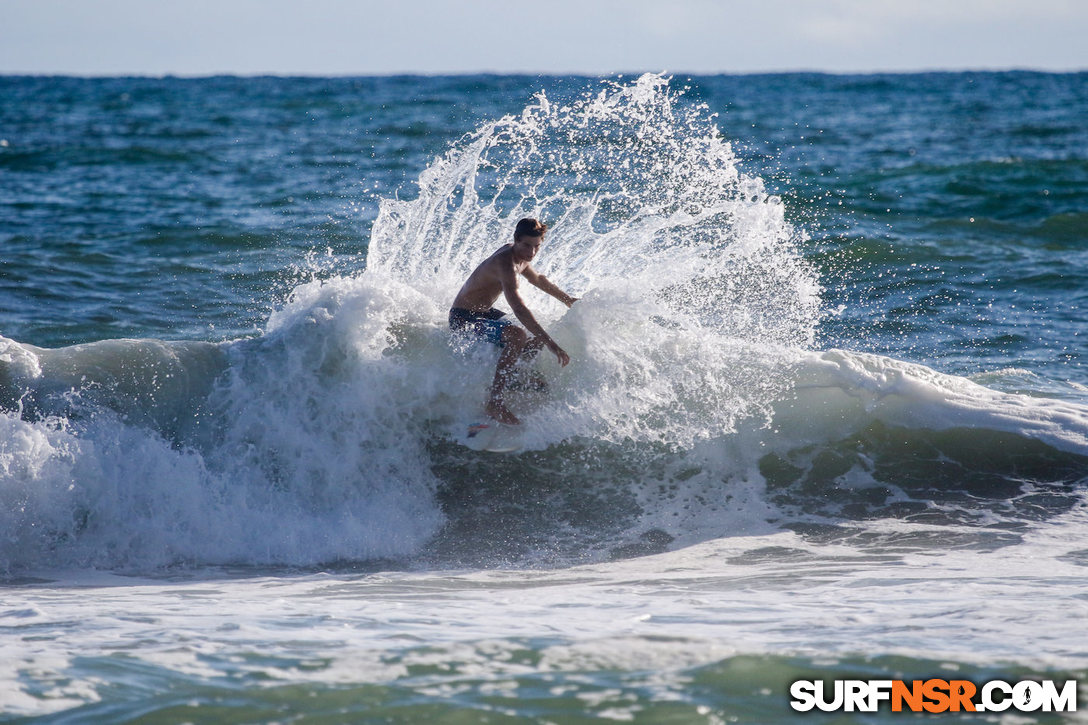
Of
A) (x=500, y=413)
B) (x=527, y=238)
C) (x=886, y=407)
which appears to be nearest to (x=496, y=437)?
(x=500, y=413)

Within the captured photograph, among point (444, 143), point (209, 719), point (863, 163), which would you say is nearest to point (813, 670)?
point (209, 719)

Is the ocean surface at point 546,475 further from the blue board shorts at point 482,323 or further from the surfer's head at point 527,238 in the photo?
the surfer's head at point 527,238

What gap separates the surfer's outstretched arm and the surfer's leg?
0.40m

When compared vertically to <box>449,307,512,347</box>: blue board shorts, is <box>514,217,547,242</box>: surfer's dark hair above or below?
above

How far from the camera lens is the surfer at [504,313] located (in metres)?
7.17

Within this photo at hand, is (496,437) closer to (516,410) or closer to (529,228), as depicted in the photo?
(516,410)

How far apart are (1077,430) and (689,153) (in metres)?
4.49

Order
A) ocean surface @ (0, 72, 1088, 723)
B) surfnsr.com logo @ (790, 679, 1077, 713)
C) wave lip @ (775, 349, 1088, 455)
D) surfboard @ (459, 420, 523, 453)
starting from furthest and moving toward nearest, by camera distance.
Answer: wave lip @ (775, 349, 1088, 455) < surfboard @ (459, 420, 523, 453) < ocean surface @ (0, 72, 1088, 723) < surfnsr.com logo @ (790, 679, 1077, 713)

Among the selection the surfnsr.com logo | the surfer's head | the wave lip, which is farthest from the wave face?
the surfnsr.com logo

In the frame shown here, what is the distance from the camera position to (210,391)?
784 cm

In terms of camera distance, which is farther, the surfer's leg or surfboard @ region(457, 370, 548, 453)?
surfboard @ region(457, 370, 548, 453)

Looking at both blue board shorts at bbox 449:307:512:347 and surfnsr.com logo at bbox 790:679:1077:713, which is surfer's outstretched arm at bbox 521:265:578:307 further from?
surfnsr.com logo at bbox 790:679:1077:713

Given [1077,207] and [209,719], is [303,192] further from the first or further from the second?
[209,719]

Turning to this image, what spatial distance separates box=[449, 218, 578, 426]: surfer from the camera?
7172 millimetres
